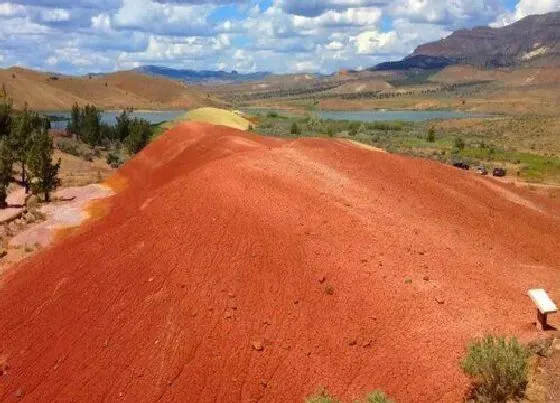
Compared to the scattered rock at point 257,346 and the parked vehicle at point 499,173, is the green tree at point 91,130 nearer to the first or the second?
the parked vehicle at point 499,173

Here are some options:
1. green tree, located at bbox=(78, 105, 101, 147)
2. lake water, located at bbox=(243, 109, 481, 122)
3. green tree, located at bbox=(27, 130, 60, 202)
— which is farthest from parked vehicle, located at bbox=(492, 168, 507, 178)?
lake water, located at bbox=(243, 109, 481, 122)

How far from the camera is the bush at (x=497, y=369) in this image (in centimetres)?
1021

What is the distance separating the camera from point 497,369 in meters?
10.3

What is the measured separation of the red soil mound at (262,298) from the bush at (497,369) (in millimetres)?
781

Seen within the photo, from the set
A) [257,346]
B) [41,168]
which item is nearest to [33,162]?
[41,168]

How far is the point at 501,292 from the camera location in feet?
49.7

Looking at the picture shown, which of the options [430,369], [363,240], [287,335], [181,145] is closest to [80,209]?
[181,145]

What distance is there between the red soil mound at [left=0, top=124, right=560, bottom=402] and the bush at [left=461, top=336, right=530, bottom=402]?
0.78 meters

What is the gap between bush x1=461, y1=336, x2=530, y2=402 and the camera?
33.5ft

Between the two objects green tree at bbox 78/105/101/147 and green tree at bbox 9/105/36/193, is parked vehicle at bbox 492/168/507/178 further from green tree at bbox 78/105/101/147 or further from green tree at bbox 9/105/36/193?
green tree at bbox 78/105/101/147

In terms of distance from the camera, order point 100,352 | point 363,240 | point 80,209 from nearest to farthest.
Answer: point 100,352 → point 363,240 → point 80,209

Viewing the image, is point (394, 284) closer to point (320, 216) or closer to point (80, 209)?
point (320, 216)

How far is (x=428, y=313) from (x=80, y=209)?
23154 millimetres

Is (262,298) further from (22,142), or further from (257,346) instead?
(22,142)
